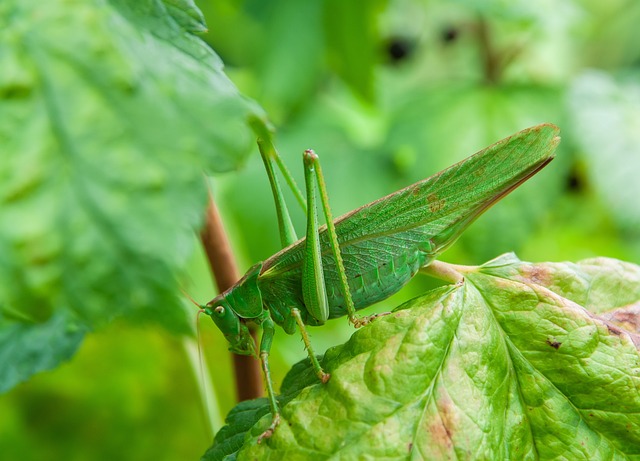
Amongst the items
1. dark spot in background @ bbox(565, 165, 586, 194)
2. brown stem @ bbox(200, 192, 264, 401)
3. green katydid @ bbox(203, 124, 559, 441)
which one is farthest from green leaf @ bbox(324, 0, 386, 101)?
brown stem @ bbox(200, 192, 264, 401)

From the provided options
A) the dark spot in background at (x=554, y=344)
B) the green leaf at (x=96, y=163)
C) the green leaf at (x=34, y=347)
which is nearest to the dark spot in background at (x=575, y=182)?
the dark spot in background at (x=554, y=344)

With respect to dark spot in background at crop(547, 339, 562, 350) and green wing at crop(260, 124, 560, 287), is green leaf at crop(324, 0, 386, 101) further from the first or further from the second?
dark spot in background at crop(547, 339, 562, 350)

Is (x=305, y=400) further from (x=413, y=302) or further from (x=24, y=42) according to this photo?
(x=24, y=42)

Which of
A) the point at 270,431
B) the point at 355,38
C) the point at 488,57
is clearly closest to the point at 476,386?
the point at 270,431

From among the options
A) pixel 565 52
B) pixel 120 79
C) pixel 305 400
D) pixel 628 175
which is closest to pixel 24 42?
pixel 120 79

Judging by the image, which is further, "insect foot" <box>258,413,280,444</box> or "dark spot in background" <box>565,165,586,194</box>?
"dark spot in background" <box>565,165,586,194</box>
